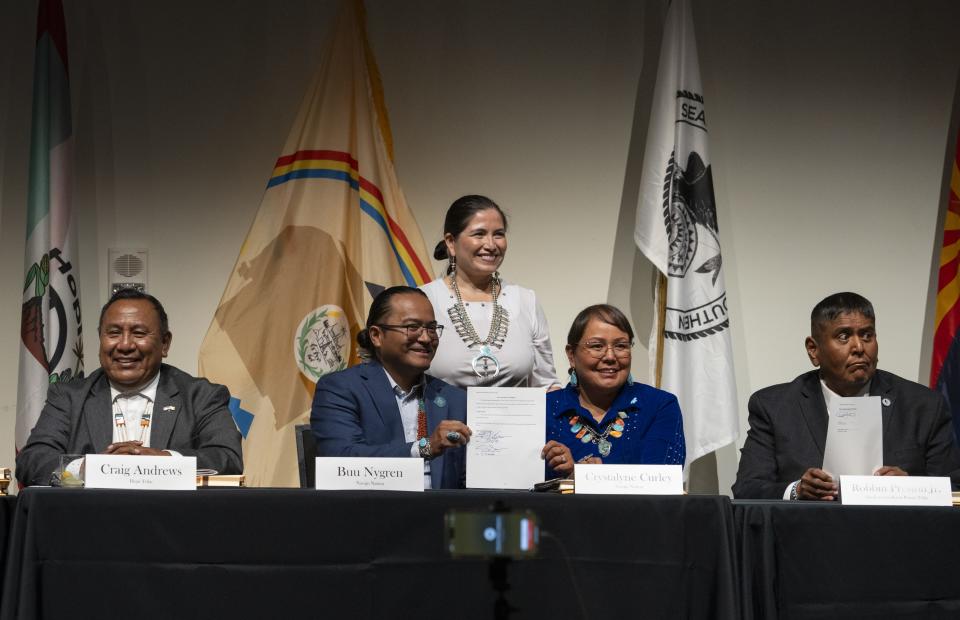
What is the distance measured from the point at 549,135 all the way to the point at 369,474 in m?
2.69

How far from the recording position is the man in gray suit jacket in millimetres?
3260

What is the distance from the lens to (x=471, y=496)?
100 inches

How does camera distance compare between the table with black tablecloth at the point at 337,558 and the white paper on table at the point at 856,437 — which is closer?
the table with black tablecloth at the point at 337,558

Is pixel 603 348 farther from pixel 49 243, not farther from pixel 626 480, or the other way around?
pixel 49 243

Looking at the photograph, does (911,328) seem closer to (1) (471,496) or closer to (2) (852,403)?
(2) (852,403)

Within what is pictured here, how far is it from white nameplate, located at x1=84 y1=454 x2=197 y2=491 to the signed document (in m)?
0.68

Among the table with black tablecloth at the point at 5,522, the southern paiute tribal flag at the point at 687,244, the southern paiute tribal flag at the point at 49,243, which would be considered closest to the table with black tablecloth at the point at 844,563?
the table with black tablecloth at the point at 5,522

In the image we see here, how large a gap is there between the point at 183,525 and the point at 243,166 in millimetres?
2815

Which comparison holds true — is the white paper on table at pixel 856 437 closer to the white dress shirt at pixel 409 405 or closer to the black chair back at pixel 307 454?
the white dress shirt at pixel 409 405

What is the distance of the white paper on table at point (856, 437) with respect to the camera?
282 cm

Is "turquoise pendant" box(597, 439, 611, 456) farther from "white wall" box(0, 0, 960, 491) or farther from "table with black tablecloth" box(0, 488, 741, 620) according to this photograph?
"white wall" box(0, 0, 960, 491)

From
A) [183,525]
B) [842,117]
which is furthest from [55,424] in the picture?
[842,117]

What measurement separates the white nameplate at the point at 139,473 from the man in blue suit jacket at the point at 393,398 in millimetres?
584

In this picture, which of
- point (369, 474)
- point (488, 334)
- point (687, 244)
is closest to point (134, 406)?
point (369, 474)
